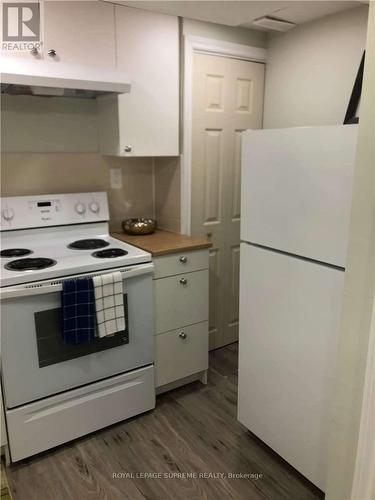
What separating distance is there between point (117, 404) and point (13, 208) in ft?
3.97

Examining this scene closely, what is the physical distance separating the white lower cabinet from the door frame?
395 millimetres

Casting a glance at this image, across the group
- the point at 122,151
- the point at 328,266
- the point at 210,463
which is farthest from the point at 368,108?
the point at 210,463

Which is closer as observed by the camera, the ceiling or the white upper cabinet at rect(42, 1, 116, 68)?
the white upper cabinet at rect(42, 1, 116, 68)

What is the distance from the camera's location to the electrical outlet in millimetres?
2643

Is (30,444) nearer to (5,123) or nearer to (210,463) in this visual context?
(210,463)

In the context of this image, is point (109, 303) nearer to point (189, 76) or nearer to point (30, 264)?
point (30, 264)

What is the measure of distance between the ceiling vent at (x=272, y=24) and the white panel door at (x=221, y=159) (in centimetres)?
24

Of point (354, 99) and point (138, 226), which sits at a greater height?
point (354, 99)

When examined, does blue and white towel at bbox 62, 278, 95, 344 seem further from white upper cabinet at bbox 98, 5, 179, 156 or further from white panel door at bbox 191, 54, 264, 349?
white panel door at bbox 191, 54, 264, 349

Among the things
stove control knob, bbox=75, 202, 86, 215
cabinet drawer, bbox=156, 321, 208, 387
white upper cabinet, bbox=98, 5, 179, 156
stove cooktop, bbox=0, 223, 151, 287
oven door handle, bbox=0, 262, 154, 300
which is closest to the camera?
oven door handle, bbox=0, 262, 154, 300

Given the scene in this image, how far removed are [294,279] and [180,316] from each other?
89cm

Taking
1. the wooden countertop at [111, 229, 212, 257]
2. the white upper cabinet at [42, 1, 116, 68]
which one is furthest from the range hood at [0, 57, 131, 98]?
the wooden countertop at [111, 229, 212, 257]

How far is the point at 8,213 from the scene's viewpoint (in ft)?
7.32

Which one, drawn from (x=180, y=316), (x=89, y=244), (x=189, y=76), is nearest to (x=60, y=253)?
(x=89, y=244)
